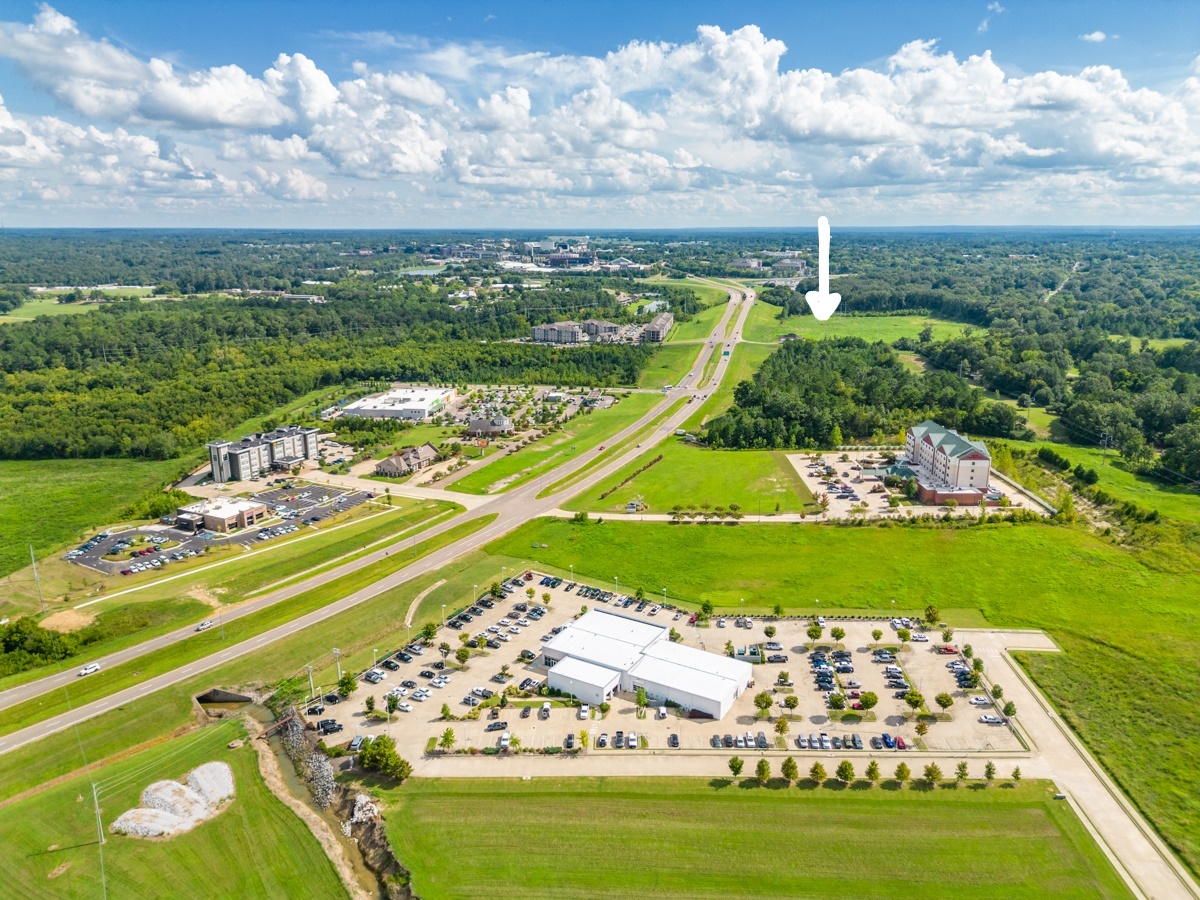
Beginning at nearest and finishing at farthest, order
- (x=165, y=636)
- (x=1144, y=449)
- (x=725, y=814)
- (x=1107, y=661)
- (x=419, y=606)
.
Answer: (x=725, y=814) < (x=1107, y=661) < (x=165, y=636) < (x=419, y=606) < (x=1144, y=449)

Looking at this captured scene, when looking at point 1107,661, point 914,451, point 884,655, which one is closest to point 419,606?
point 884,655

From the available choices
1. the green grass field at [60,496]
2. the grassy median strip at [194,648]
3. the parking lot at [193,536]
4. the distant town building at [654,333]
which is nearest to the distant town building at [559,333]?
the distant town building at [654,333]

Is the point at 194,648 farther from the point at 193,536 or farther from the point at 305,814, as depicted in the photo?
the point at 193,536

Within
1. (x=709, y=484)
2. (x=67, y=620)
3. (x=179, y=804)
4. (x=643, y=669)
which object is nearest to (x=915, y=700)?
(x=643, y=669)

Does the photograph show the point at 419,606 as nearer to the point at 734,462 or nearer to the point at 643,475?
the point at 643,475

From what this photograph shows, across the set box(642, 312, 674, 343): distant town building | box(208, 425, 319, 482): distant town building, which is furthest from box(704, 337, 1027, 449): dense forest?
box(208, 425, 319, 482): distant town building

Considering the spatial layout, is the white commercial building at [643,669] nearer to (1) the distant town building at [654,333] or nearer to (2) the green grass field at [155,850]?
(2) the green grass field at [155,850]
